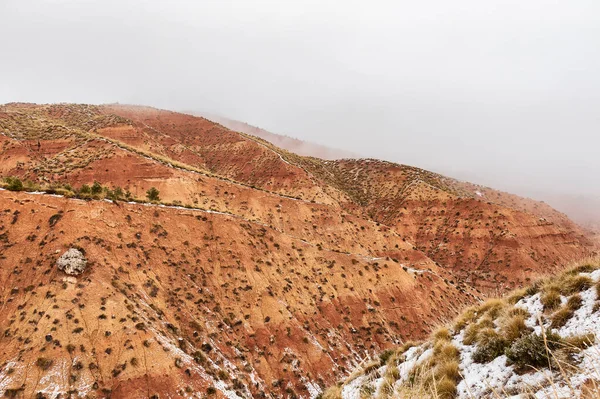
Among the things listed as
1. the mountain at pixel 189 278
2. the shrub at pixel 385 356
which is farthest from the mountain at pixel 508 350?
the mountain at pixel 189 278

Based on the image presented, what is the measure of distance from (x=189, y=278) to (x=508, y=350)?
26.0 m

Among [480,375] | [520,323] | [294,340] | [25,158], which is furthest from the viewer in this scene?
[25,158]

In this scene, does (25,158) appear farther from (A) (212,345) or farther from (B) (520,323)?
(B) (520,323)

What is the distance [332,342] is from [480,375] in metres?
24.3

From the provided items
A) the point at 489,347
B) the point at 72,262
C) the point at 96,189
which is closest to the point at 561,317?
the point at 489,347

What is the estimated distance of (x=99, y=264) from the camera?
77.9 feet

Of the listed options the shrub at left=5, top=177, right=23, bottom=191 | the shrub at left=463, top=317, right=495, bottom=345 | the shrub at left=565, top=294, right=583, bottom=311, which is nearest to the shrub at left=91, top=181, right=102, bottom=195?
the shrub at left=5, top=177, right=23, bottom=191

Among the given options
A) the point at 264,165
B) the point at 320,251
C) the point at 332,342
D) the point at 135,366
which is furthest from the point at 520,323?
the point at 264,165

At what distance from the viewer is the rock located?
22062 mm

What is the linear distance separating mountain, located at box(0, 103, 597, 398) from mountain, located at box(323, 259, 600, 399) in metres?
3.35

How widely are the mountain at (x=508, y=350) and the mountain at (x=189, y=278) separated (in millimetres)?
3349

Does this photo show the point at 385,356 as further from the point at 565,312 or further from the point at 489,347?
the point at 565,312

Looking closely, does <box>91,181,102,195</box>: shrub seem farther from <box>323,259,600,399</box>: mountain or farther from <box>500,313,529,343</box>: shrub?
<box>500,313,529,343</box>: shrub

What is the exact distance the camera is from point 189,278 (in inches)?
1121
